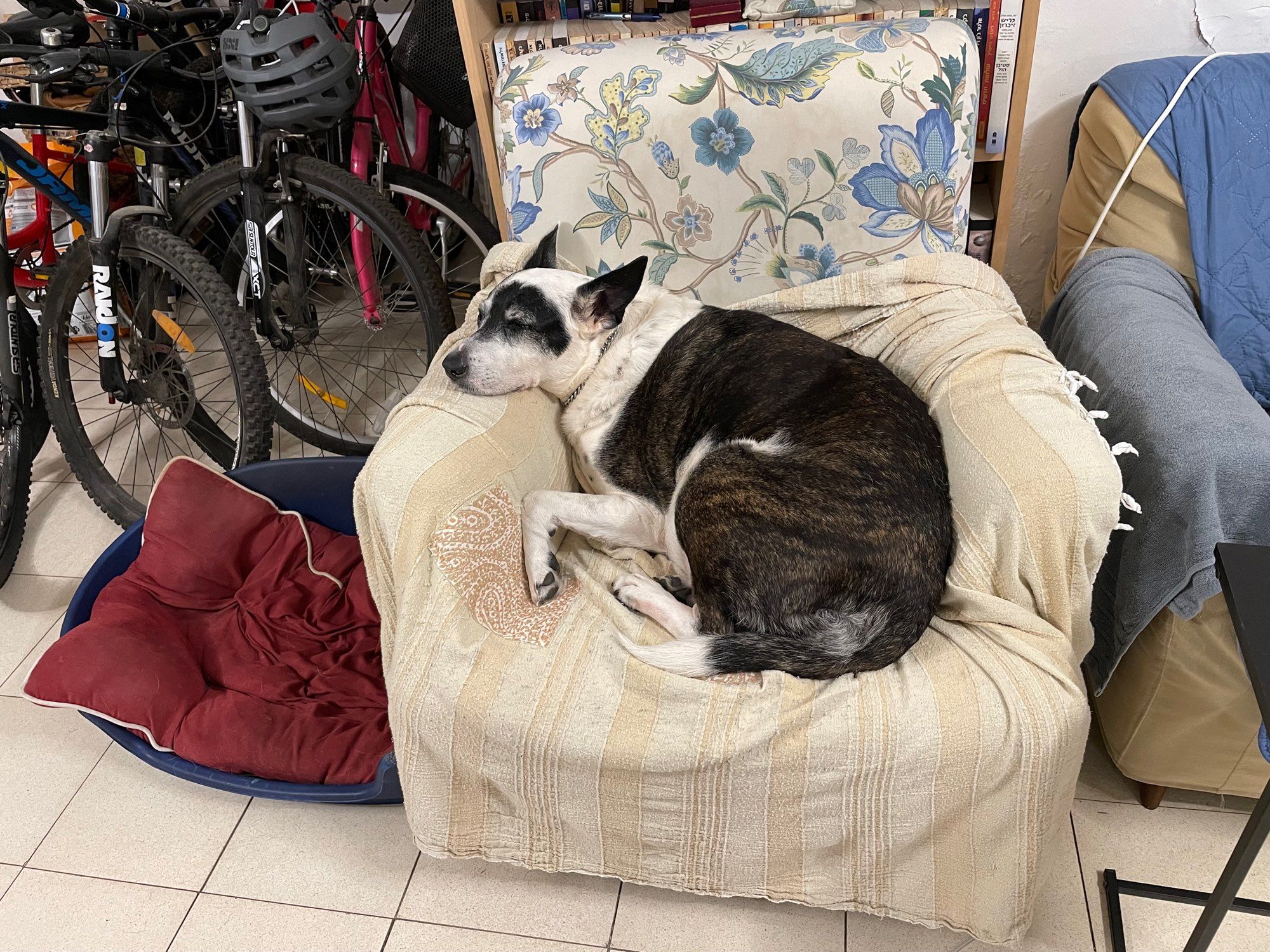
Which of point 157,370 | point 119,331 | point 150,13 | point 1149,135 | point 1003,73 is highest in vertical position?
point 150,13

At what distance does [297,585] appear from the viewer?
6.42 ft

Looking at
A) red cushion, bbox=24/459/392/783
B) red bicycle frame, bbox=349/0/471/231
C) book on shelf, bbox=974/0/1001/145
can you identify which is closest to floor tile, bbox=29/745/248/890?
red cushion, bbox=24/459/392/783

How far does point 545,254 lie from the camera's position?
1753mm

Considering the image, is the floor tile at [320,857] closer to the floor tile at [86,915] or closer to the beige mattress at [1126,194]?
the floor tile at [86,915]

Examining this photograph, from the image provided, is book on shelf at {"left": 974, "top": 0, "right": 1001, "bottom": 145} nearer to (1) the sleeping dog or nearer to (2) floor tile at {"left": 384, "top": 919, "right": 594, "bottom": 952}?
(1) the sleeping dog

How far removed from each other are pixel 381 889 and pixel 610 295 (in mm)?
1113

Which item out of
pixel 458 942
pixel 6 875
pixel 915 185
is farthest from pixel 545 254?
pixel 6 875

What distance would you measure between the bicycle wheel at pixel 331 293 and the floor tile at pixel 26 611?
69 centimetres

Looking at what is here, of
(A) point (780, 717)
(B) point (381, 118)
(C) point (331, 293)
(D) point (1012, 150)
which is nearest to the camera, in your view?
(A) point (780, 717)

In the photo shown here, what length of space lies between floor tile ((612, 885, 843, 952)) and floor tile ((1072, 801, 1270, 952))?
17.2 inches

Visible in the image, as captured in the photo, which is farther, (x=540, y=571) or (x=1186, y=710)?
(x=540, y=571)

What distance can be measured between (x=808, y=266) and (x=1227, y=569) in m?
1.21

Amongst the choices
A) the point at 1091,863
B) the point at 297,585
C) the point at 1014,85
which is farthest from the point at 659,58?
the point at 1091,863

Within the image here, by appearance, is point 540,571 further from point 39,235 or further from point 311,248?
point 39,235
